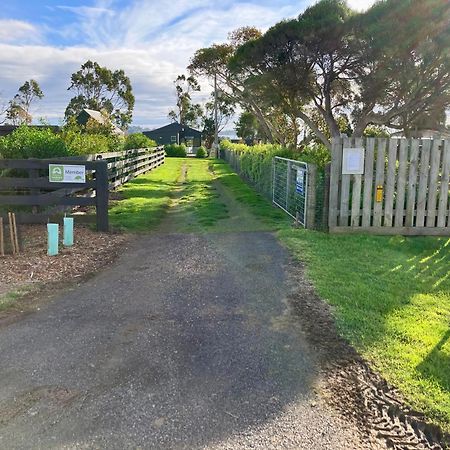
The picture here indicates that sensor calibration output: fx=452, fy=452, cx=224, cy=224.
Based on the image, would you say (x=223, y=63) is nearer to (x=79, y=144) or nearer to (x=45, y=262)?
(x=79, y=144)

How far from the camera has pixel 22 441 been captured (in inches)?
104

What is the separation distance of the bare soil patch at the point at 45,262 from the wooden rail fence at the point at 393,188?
3957 millimetres

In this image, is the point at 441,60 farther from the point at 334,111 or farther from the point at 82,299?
the point at 82,299

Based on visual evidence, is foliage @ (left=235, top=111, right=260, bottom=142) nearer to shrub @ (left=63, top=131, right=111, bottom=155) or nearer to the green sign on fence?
shrub @ (left=63, top=131, right=111, bottom=155)

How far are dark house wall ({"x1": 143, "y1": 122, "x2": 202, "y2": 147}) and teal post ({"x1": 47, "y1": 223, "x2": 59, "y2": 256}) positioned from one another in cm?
6692

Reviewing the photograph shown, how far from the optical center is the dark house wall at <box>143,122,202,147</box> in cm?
7275

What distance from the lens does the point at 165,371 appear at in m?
3.41

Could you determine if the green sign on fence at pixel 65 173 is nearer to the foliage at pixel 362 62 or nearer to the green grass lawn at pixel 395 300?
the green grass lawn at pixel 395 300

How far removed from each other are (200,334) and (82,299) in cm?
164

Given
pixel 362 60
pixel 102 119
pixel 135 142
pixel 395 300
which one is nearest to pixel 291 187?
pixel 395 300

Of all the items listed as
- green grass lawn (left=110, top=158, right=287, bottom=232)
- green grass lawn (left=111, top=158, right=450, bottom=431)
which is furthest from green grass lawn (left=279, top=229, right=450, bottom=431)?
green grass lawn (left=110, top=158, right=287, bottom=232)

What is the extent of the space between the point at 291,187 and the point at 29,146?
5.76 m

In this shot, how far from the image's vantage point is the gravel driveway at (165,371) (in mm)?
2715

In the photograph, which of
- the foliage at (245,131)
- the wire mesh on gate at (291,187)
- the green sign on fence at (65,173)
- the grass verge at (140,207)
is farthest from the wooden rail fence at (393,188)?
the foliage at (245,131)
